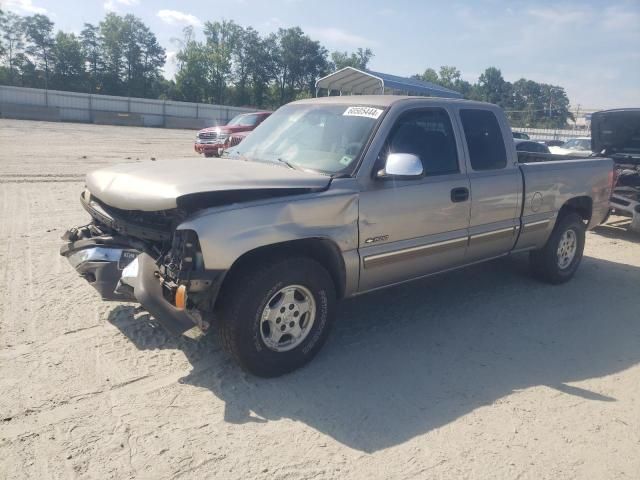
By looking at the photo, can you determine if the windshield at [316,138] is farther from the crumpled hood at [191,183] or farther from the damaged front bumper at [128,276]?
the damaged front bumper at [128,276]

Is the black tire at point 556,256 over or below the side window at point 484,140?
below

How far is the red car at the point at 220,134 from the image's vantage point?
57.1 ft

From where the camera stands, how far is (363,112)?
13.6 ft

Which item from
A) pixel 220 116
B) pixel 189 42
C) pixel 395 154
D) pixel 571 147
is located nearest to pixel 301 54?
pixel 189 42

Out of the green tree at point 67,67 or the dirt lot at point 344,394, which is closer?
the dirt lot at point 344,394

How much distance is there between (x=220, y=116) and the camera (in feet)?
161

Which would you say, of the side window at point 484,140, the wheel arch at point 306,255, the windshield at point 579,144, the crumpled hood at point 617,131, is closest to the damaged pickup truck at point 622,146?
the crumpled hood at point 617,131

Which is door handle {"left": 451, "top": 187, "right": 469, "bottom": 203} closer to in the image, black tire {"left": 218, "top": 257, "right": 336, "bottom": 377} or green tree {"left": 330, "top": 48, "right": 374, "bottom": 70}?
black tire {"left": 218, "top": 257, "right": 336, "bottom": 377}

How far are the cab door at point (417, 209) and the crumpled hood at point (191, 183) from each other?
54cm

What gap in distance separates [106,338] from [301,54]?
8235 cm

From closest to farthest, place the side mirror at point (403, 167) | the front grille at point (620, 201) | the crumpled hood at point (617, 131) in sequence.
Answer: the side mirror at point (403, 167) < the front grille at point (620, 201) < the crumpled hood at point (617, 131)

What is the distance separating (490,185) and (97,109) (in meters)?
44.8

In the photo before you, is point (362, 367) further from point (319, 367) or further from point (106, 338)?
point (106, 338)

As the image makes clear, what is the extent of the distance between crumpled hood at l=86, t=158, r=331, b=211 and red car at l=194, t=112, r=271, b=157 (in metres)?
13.4
